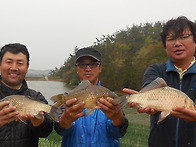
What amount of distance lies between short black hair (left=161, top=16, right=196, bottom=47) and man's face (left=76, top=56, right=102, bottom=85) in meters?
1.08

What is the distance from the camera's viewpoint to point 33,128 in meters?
2.87

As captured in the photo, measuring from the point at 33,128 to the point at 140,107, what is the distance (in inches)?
58.2

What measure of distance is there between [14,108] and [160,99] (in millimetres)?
1720

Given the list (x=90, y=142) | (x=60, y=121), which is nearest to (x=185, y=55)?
(x=90, y=142)

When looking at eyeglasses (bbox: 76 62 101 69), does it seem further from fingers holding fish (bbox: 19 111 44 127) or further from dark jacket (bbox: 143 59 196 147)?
fingers holding fish (bbox: 19 111 44 127)

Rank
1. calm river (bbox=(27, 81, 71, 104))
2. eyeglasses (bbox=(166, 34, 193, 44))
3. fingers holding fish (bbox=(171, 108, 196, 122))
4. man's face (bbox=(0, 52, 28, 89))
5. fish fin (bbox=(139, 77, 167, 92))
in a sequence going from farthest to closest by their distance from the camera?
calm river (bbox=(27, 81, 71, 104)) < man's face (bbox=(0, 52, 28, 89)) < eyeglasses (bbox=(166, 34, 193, 44)) < fish fin (bbox=(139, 77, 167, 92)) < fingers holding fish (bbox=(171, 108, 196, 122))

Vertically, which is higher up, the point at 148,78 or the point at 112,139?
the point at 148,78

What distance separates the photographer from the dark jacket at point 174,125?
2.47 m

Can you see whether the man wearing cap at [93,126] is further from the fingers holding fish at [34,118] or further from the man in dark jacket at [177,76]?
the man in dark jacket at [177,76]

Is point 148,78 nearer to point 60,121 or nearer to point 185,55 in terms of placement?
point 185,55

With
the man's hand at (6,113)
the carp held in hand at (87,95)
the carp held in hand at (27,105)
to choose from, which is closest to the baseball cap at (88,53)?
the carp held in hand at (87,95)

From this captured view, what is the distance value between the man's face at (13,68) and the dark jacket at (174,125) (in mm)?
1748

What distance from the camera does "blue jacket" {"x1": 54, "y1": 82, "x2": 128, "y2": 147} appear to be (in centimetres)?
276

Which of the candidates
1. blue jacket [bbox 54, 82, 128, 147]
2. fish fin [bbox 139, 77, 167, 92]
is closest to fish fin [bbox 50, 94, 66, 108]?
blue jacket [bbox 54, 82, 128, 147]
